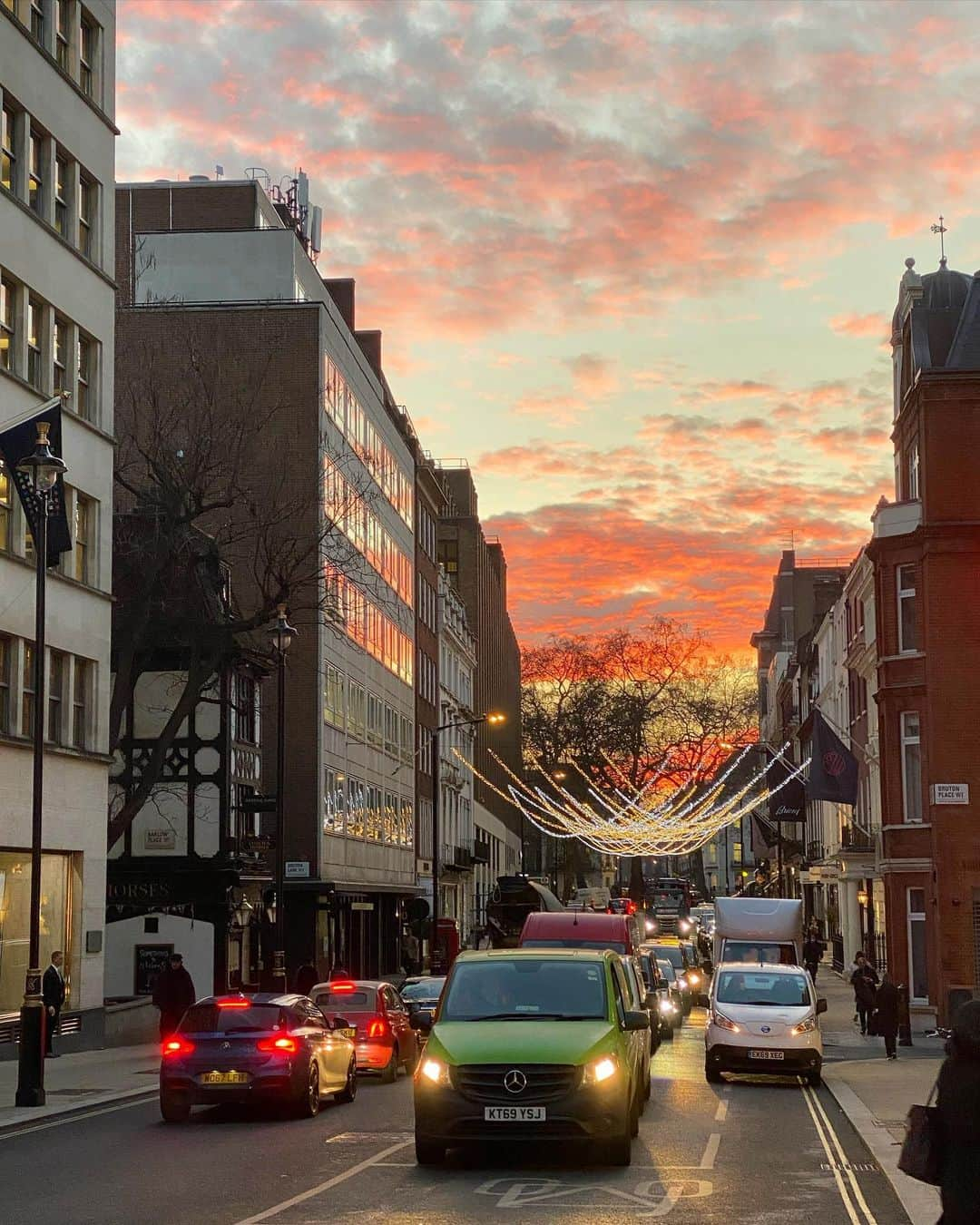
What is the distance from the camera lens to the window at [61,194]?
35062 millimetres

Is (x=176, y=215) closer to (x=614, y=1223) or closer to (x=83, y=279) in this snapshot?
(x=83, y=279)

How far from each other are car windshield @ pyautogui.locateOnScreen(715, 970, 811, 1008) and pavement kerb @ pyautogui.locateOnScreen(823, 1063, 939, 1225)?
1.32 meters

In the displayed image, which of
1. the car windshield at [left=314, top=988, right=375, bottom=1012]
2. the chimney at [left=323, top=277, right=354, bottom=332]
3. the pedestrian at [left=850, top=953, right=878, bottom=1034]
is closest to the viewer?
the car windshield at [left=314, top=988, right=375, bottom=1012]

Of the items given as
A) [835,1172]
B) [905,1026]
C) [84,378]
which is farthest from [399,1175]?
[84,378]

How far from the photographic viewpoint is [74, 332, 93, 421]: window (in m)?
36.1

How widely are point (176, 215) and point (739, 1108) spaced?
45302 millimetres

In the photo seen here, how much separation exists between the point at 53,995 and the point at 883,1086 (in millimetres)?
14196

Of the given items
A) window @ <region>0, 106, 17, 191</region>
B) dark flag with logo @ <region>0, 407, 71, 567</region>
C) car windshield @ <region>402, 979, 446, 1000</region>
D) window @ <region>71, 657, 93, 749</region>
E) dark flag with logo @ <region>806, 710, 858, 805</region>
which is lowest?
car windshield @ <region>402, 979, 446, 1000</region>

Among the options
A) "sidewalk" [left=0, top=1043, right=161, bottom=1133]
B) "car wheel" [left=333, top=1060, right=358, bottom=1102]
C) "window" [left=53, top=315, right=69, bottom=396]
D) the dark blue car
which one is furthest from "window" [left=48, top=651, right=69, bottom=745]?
the dark blue car

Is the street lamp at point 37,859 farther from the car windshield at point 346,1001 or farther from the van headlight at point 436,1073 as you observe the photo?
the van headlight at point 436,1073

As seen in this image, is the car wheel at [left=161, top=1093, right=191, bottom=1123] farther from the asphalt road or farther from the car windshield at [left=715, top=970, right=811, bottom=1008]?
the car windshield at [left=715, top=970, right=811, bottom=1008]

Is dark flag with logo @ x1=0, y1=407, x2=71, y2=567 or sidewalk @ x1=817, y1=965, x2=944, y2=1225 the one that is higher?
dark flag with logo @ x1=0, y1=407, x2=71, y2=567

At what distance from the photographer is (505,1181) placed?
1507cm

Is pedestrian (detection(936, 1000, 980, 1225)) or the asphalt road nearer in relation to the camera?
pedestrian (detection(936, 1000, 980, 1225))
